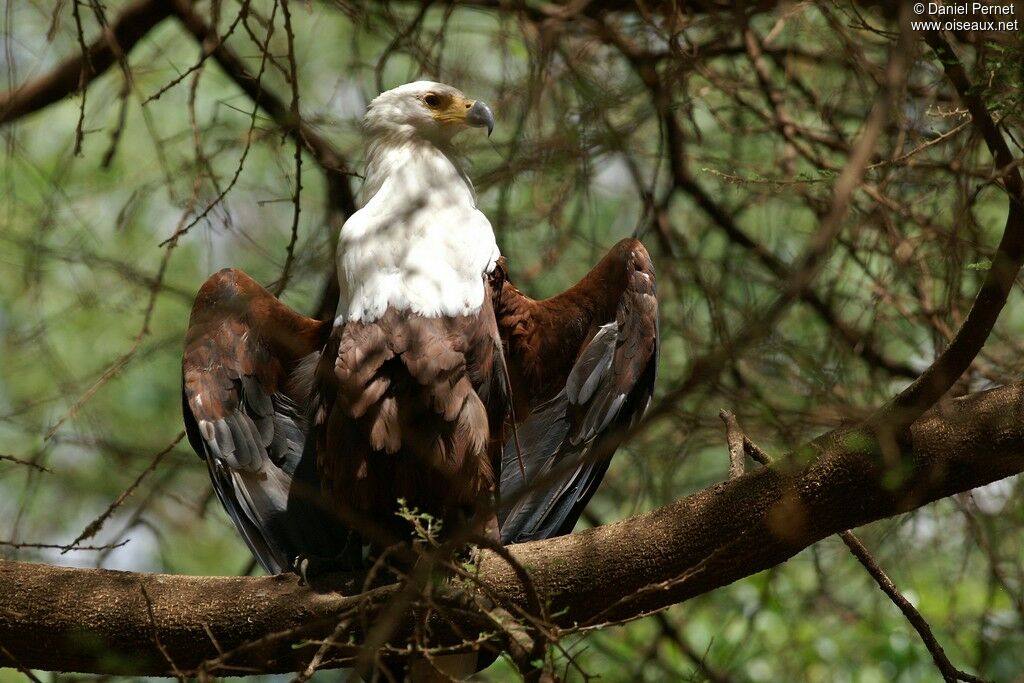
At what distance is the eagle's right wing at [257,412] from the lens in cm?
340

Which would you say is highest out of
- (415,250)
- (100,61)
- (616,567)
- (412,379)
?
(100,61)

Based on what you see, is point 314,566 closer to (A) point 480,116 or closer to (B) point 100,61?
(A) point 480,116

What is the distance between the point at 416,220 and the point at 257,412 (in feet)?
2.43

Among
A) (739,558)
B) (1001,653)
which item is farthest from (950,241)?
(1001,653)

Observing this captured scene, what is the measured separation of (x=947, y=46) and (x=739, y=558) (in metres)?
1.17

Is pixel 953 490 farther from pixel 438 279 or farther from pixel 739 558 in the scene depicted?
pixel 438 279

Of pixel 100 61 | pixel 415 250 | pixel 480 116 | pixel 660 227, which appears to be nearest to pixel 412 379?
pixel 415 250

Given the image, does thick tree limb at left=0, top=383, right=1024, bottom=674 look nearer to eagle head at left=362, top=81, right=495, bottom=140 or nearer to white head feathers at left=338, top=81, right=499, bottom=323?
white head feathers at left=338, top=81, right=499, bottom=323

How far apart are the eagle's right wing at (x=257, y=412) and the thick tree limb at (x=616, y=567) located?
0.56 meters

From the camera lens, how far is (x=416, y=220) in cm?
350

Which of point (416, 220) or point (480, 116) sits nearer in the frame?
point (416, 220)

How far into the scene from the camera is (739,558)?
8.68 feet

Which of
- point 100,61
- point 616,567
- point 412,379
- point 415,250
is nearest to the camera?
point 616,567

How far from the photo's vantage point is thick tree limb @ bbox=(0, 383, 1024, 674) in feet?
8.45
